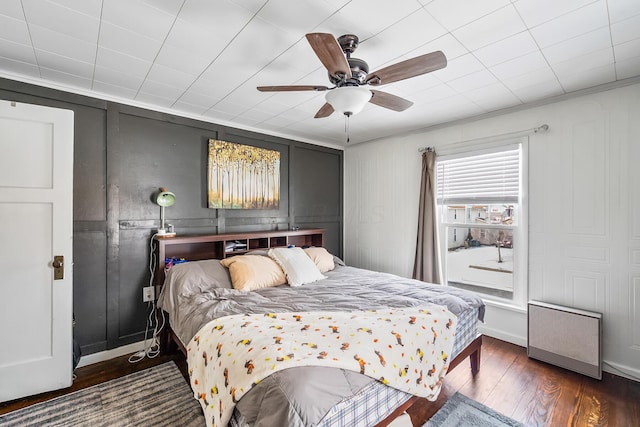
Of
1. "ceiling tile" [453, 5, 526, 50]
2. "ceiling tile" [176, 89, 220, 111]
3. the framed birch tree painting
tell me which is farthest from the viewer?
the framed birch tree painting

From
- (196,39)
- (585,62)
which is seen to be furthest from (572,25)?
(196,39)

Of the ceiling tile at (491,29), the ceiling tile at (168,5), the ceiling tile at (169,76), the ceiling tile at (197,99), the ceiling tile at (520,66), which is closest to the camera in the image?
the ceiling tile at (168,5)

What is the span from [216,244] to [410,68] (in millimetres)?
2684

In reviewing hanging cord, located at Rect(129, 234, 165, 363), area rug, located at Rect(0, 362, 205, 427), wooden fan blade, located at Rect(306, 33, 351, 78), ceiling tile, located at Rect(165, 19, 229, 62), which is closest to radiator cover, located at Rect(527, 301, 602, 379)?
wooden fan blade, located at Rect(306, 33, 351, 78)

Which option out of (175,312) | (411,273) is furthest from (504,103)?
(175,312)

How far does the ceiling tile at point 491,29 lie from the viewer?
5.28 feet

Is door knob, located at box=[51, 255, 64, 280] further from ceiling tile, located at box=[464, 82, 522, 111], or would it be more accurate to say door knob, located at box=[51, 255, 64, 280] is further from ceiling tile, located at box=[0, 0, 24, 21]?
ceiling tile, located at box=[464, 82, 522, 111]

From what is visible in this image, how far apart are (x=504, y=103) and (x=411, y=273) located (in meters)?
2.25

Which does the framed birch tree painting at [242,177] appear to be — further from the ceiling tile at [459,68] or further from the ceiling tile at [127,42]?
the ceiling tile at [459,68]

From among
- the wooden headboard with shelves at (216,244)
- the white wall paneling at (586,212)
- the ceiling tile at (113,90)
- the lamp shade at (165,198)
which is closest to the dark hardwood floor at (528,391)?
the white wall paneling at (586,212)

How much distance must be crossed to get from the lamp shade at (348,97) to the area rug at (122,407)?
2.25 m

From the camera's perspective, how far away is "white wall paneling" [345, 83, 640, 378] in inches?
94.0

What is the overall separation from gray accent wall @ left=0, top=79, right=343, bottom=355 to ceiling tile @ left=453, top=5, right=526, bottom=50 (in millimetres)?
2601

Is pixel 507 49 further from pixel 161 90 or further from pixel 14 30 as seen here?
pixel 14 30
